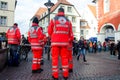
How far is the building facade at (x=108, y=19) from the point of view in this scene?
29703 mm

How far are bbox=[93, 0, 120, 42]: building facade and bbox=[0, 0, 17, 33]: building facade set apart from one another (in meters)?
16.6

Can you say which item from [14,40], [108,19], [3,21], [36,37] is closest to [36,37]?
[36,37]

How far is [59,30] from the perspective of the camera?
7.15m

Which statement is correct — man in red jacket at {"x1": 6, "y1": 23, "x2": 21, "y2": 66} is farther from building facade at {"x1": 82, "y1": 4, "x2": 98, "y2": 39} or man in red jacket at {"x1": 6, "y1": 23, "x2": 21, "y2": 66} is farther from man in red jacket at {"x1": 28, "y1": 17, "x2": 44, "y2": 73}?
building facade at {"x1": 82, "y1": 4, "x2": 98, "y2": 39}

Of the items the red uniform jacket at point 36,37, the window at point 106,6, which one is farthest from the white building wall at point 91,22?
the red uniform jacket at point 36,37

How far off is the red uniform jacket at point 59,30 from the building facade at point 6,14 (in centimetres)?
3497

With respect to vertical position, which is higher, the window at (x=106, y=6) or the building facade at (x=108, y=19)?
the window at (x=106, y=6)

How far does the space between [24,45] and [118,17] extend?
729 inches

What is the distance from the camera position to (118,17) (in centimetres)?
2936

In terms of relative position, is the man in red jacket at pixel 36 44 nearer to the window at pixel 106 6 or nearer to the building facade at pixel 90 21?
the window at pixel 106 6

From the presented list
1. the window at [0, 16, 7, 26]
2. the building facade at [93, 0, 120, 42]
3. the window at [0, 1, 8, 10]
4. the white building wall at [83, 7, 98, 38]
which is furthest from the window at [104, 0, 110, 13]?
the white building wall at [83, 7, 98, 38]

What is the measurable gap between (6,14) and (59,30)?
36.3 m

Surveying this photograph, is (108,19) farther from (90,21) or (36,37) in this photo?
(90,21)

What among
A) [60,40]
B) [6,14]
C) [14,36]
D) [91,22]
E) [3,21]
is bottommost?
[60,40]
